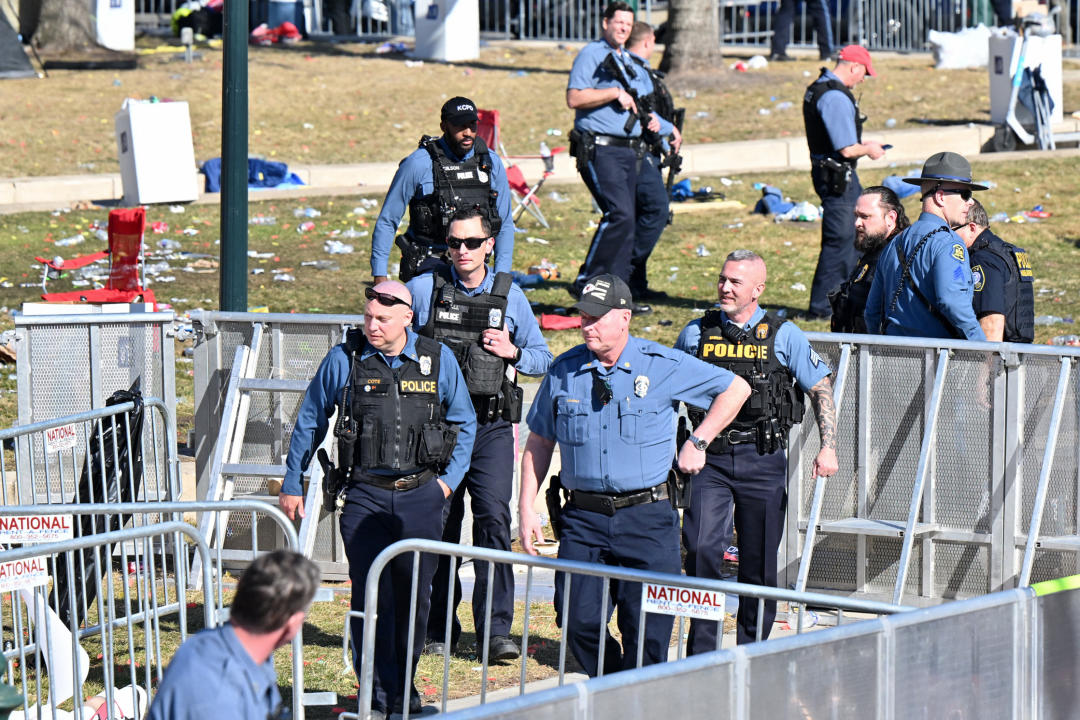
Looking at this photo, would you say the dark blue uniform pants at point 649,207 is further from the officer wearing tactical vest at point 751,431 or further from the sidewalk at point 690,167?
the sidewalk at point 690,167

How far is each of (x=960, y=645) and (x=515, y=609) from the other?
3810mm

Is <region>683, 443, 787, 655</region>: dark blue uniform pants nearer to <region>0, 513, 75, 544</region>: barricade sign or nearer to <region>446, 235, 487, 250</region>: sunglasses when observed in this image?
<region>446, 235, 487, 250</region>: sunglasses

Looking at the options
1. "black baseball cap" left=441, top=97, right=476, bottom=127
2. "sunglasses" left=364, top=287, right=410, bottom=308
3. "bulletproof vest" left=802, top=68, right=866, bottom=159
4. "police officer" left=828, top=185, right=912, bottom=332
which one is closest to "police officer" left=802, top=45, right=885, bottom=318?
"bulletproof vest" left=802, top=68, right=866, bottom=159

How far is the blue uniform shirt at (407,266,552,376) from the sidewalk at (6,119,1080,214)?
10.1m

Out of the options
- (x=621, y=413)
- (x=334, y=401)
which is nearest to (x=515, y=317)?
(x=334, y=401)

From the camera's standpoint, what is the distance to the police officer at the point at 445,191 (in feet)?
29.9

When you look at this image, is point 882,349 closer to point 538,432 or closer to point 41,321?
point 538,432

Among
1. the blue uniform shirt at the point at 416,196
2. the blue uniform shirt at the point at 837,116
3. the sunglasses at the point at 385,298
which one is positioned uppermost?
the blue uniform shirt at the point at 837,116

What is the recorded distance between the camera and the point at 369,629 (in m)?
6.36

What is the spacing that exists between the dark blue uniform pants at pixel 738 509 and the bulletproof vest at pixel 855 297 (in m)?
1.60

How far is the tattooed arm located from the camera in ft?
24.6

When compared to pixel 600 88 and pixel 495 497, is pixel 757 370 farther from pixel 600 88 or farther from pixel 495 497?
pixel 600 88

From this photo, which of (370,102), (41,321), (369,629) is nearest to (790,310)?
(41,321)

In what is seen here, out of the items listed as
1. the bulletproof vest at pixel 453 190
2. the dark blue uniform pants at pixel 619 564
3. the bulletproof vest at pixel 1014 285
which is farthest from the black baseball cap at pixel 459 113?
the dark blue uniform pants at pixel 619 564
